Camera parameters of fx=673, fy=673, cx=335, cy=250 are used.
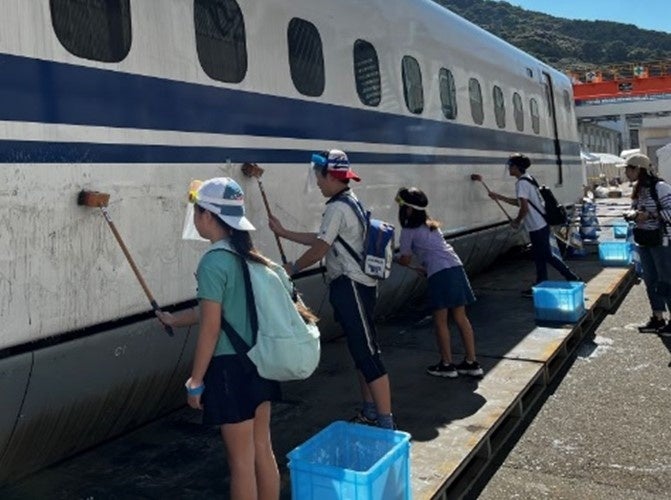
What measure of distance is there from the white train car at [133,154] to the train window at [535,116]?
5.31 m

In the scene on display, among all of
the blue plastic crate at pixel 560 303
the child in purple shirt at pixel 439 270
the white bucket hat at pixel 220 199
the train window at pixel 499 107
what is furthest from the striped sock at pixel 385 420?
the train window at pixel 499 107

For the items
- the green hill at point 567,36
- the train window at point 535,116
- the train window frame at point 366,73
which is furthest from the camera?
the green hill at point 567,36

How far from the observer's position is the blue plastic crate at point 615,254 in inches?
386

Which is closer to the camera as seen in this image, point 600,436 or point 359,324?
point 359,324

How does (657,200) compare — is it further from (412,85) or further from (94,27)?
(94,27)

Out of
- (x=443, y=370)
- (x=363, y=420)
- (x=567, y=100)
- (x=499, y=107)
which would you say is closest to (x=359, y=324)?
(x=363, y=420)

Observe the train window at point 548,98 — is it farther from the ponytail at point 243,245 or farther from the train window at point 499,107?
the ponytail at point 243,245

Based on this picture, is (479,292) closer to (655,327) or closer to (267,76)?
(655,327)

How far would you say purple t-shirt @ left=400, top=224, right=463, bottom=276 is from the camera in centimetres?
499

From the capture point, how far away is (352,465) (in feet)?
10.7

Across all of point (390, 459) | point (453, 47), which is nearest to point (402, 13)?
point (453, 47)

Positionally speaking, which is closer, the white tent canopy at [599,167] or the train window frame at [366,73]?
the train window frame at [366,73]

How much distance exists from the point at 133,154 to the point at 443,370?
2.84m

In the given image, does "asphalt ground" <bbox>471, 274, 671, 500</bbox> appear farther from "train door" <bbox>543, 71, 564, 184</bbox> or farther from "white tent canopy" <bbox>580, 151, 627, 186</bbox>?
"white tent canopy" <bbox>580, 151, 627, 186</bbox>
